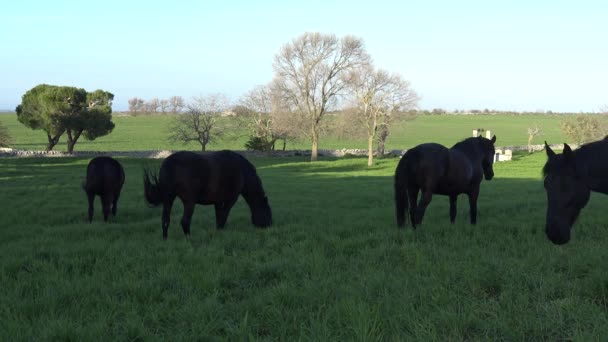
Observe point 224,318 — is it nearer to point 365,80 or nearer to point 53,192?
point 53,192

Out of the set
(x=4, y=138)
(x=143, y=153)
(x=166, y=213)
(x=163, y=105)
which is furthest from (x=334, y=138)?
(x=163, y=105)

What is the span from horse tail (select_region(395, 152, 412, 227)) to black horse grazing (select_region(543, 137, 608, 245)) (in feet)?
11.8

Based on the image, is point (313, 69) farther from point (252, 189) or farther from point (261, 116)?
point (252, 189)

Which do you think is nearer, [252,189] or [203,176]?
[203,176]

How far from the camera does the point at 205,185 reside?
8875 mm

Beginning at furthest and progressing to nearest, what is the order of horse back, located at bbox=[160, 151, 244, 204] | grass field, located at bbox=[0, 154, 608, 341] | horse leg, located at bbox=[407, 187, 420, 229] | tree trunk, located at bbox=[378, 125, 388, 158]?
tree trunk, located at bbox=[378, 125, 388, 158] → horse leg, located at bbox=[407, 187, 420, 229] → horse back, located at bbox=[160, 151, 244, 204] → grass field, located at bbox=[0, 154, 608, 341]

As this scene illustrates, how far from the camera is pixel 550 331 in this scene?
3672 mm

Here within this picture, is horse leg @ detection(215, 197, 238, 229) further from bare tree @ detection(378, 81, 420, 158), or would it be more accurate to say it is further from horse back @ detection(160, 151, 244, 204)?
bare tree @ detection(378, 81, 420, 158)

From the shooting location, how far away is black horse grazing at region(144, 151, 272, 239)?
28.1 ft

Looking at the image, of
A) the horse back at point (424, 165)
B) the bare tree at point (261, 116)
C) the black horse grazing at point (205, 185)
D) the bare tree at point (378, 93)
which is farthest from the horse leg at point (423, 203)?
the bare tree at point (261, 116)

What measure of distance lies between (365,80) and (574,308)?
1797 inches

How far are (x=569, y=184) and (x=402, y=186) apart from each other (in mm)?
3797

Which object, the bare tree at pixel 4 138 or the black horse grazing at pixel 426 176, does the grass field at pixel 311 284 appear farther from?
the bare tree at pixel 4 138

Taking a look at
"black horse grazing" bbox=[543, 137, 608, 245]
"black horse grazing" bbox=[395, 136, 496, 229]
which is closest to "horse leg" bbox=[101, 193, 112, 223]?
"black horse grazing" bbox=[395, 136, 496, 229]
